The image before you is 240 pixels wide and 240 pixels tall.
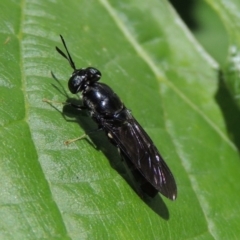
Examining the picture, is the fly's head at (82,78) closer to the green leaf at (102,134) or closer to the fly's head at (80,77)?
the fly's head at (80,77)

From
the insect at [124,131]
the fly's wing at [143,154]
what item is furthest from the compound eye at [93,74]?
the fly's wing at [143,154]

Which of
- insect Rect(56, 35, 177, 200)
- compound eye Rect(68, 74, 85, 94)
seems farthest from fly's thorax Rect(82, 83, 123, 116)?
compound eye Rect(68, 74, 85, 94)

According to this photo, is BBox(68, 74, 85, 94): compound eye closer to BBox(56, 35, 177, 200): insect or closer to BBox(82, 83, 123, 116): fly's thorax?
BBox(56, 35, 177, 200): insect

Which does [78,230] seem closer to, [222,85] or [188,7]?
[222,85]

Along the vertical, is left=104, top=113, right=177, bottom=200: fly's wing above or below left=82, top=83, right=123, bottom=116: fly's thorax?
below

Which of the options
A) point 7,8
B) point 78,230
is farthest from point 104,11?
point 78,230

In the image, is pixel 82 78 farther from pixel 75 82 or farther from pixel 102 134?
pixel 102 134

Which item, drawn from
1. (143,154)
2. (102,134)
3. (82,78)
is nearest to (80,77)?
(82,78)
